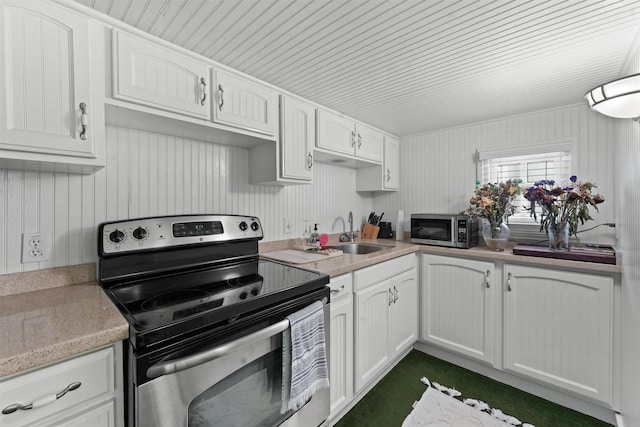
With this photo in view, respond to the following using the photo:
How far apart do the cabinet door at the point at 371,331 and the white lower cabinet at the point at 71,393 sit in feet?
4.02

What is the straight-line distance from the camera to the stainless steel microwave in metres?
2.23

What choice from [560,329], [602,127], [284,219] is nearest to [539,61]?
[602,127]

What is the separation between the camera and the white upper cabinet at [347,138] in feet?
6.78

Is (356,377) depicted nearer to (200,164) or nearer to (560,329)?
(560,329)

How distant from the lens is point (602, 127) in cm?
197

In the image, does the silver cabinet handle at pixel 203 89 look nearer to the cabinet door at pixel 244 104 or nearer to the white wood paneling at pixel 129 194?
the cabinet door at pixel 244 104

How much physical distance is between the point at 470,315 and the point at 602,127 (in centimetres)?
169

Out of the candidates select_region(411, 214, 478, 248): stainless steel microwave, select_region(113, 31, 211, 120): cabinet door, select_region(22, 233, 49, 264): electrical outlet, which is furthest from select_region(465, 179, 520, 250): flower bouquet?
select_region(22, 233, 49, 264): electrical outlet

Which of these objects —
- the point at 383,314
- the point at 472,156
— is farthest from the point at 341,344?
the point at 472,156

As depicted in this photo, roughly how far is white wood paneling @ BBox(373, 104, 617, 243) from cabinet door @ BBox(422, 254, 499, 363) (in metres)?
0.68

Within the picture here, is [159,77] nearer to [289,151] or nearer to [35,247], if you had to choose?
[289,151]

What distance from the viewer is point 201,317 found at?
2.91 ft

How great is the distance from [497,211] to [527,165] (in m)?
0.60

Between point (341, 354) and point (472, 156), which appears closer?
point (341, 354)
